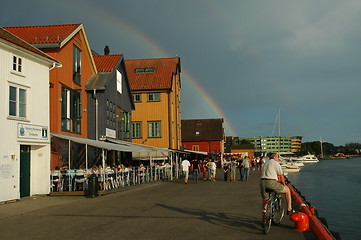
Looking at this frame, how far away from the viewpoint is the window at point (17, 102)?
16.5 m

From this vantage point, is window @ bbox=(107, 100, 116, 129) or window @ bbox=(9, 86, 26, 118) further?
window @ bbox=(107, 100, 116, 129)

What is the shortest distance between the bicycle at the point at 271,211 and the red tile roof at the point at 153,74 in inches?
1297

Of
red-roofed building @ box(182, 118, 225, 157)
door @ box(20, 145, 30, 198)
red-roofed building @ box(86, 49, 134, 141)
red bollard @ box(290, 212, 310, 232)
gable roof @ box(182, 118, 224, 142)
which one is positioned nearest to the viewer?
red bollard @ box(290, 212, 310, 232)

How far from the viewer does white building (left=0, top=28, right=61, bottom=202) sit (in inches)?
631

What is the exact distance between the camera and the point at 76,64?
24.1 m

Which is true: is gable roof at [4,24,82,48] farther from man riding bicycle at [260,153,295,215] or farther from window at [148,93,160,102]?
window at [148,93,160,102]

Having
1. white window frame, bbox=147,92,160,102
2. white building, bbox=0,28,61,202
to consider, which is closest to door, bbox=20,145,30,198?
white building, bbox=0,28,61,202

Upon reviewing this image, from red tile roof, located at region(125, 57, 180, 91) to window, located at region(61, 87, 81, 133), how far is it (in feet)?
62.6

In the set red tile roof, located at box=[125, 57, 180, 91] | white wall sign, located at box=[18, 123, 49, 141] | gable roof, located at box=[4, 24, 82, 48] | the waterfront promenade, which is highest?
red tile roof, located at box=[125, 57, 180, 91]

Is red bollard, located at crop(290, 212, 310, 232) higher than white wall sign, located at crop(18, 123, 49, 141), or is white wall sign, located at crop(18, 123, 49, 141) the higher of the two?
white wall sign, located at crop(18, 123, 49, 141)

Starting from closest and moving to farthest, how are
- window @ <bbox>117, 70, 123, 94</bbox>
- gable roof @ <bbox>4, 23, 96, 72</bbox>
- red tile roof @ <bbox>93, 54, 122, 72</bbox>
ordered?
gable roof @ <bbox>4, 23, 96, 72</bbox> → red tile roof @ <bbox>93, 54, 122, 72</bbox> → window @ <bbox>117, 70, 123, 94</bbox>

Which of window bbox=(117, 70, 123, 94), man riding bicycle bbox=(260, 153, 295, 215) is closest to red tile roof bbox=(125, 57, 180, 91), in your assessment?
window bbox=(117, 70, 123, 94)

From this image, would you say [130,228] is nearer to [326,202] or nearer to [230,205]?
[230,205]

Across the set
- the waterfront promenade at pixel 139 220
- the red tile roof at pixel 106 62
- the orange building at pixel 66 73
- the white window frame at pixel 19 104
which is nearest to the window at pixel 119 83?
the red tile roof at pixel 106 62
